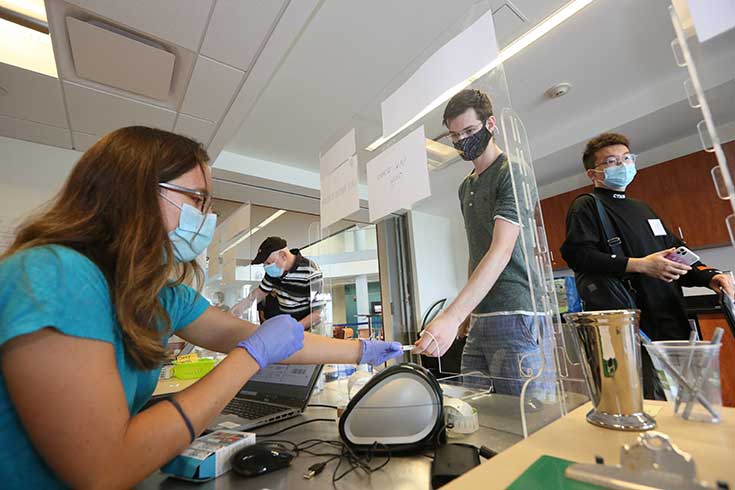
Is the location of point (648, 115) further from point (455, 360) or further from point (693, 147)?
point (455, 360)

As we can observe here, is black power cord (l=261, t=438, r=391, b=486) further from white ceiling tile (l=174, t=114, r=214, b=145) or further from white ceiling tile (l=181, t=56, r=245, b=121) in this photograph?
white ceiling tile (l=174, t=114, r=214, b=145)

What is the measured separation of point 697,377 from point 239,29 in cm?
193

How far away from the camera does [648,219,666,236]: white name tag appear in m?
1.25

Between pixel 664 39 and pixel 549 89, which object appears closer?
pixel 664 39

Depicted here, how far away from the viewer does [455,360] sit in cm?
90

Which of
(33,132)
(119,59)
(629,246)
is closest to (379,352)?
(629,246)

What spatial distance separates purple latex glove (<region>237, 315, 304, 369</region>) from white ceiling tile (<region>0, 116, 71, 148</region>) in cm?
250

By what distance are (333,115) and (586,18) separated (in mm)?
1573

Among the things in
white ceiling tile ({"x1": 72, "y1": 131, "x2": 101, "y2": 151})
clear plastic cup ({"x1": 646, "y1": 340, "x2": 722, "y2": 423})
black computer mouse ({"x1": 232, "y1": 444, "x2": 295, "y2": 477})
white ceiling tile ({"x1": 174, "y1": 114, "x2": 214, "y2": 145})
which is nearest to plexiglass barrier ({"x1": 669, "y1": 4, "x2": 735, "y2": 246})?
Result: clear plastic cup ({"x1": 646, "y1": 340, "x2": 722, "y2": 423})

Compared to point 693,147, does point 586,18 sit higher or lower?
higher

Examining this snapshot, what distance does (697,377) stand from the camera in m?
0.43

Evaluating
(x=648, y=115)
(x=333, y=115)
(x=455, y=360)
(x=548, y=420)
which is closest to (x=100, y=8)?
(x=333, y=115)

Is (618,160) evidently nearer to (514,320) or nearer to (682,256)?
(682,256)

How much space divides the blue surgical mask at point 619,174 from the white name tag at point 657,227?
17 cm
